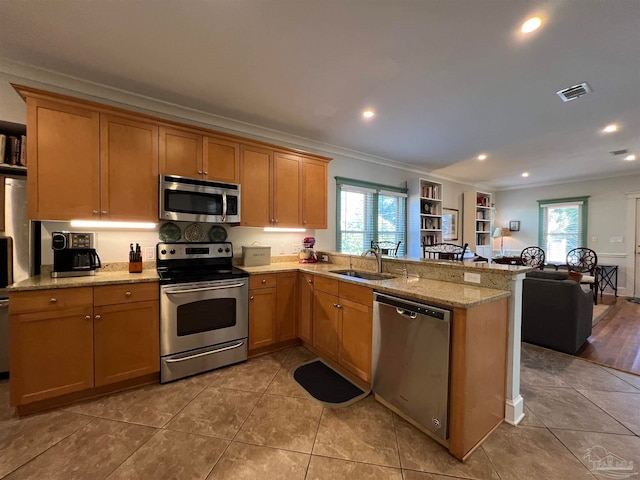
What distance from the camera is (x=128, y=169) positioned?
2.50 metres

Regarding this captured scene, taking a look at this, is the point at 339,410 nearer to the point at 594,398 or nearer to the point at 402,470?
the point at 402,470

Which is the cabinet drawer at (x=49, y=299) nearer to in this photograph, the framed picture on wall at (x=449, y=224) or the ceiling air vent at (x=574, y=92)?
the ceiling air vent at (x=574, y=92)

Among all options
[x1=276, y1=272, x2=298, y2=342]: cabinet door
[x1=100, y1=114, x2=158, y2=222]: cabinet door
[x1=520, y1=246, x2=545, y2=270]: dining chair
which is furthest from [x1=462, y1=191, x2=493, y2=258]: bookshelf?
[x1=100, y1=114, x2=158, y2=222]: cabinet door

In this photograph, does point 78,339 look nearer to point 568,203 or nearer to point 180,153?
point 180,153

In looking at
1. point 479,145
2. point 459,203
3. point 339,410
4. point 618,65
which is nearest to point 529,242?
point 459,203

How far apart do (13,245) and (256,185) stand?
226cm

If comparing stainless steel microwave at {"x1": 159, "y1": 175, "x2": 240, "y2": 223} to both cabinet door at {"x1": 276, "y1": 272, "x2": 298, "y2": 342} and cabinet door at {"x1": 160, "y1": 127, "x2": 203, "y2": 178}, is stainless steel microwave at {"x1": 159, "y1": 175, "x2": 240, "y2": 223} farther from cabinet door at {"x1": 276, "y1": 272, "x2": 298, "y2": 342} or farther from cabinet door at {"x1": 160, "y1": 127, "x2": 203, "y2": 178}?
cabinet door at {"x1": 276, "y1": 272, "x2": 298, "y2": 342}

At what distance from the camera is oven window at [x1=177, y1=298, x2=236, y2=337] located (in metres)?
2.49

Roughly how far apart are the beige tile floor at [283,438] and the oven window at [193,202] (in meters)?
1.69

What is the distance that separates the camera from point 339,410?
6.86 feet

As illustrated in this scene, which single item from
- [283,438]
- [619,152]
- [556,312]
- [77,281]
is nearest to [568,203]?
[619,152]

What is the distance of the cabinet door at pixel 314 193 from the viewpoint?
362 cm

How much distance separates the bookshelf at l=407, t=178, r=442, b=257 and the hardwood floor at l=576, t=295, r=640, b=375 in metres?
2.82

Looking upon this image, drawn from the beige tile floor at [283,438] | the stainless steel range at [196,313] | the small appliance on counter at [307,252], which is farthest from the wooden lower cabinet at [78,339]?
the small appliance on counter at [307,252]
